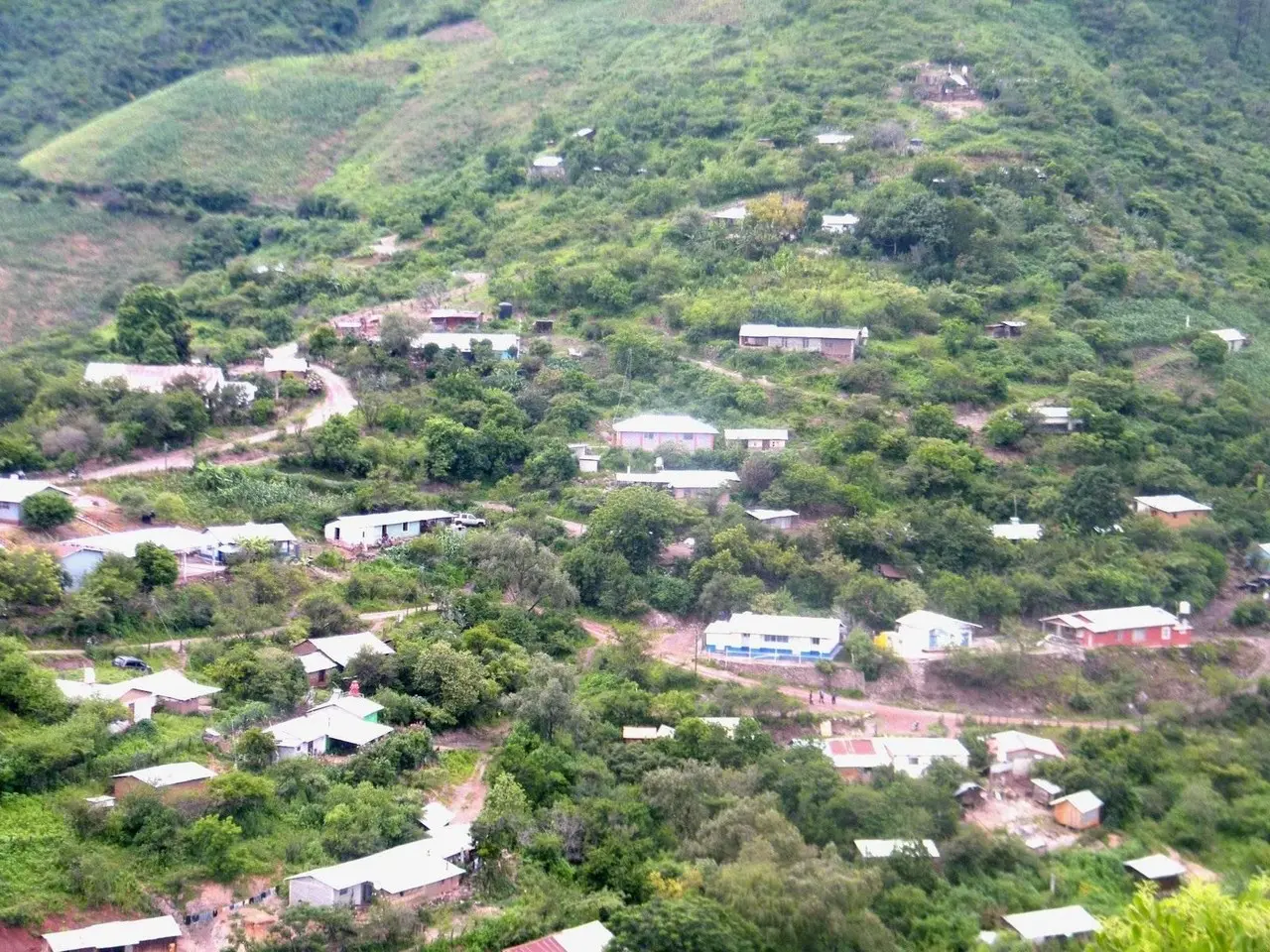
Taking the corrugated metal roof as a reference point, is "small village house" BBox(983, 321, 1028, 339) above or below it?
above

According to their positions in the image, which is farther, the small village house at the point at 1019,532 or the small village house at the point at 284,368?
the small village house at the point at 284,368

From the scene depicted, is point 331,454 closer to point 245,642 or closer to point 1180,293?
point 245,642

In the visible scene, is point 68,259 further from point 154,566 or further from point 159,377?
point 154,566

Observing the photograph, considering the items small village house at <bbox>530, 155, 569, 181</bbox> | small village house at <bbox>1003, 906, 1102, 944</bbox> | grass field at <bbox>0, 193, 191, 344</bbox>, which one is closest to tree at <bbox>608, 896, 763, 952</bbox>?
small village house at <bbox>1003, 906, 1102, 944</bbox>

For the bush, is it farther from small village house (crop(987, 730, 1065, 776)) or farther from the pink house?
the pink house

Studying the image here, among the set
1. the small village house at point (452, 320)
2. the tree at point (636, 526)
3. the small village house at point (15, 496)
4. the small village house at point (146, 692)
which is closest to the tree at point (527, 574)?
the tree at point (636, 526)

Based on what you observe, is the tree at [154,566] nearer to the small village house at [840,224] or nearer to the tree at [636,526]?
the tree at [636,526]
